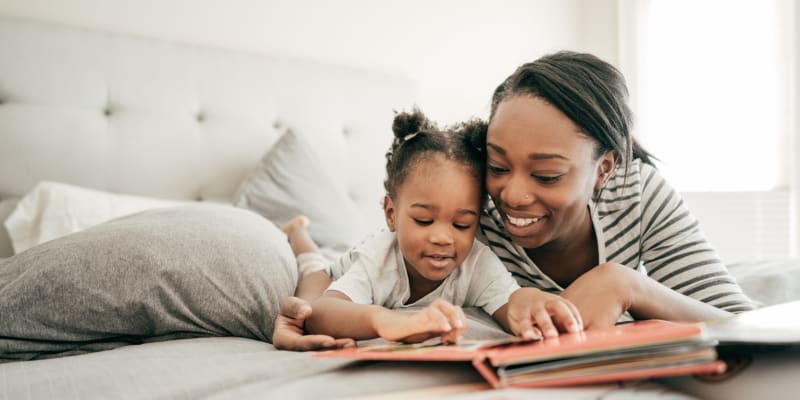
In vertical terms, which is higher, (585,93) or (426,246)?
(585,93)

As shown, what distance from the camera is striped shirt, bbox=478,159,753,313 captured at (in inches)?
45.6

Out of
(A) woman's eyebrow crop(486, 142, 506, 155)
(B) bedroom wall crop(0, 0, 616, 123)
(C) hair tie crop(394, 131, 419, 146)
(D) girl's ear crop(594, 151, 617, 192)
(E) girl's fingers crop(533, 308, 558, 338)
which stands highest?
(B) bedroom wall crop(0, 0, 616, 123)

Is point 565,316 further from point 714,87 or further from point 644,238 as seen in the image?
point 714,87

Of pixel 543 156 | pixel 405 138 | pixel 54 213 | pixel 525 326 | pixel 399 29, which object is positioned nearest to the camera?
pixel 525 326

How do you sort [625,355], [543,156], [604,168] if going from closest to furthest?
[625,355]
[543,156]
[604,168]

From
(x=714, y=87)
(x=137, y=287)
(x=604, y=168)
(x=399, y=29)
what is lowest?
(x=137, y=287)

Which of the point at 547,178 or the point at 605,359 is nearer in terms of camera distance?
the point at 605,359

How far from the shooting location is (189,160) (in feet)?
6.77

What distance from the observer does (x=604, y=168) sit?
1.21 meters

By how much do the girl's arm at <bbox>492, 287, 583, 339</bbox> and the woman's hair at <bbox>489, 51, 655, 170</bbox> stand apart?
1.25 ft

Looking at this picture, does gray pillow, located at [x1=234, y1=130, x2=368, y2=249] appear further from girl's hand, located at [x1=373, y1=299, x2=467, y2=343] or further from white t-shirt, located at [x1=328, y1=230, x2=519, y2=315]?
girl's hand, located at [x1=373, y1=299, x2=467, y2=343]

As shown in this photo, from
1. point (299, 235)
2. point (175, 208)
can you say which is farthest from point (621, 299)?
point (299, 235)

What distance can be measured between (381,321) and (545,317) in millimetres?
231

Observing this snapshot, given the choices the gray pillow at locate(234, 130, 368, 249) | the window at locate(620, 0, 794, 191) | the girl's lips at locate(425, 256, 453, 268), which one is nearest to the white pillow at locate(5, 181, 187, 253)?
the gray pillow at locate(234, 130, 368, 249)
